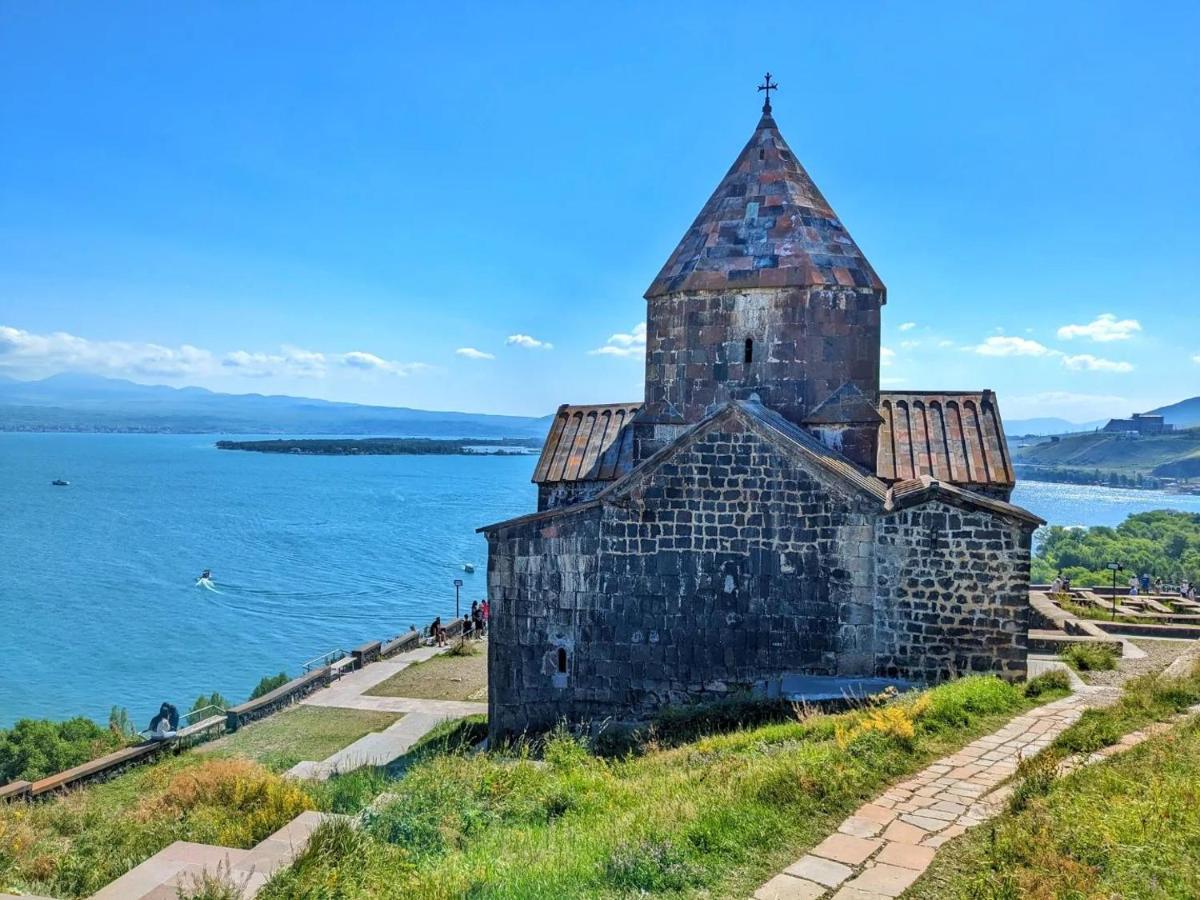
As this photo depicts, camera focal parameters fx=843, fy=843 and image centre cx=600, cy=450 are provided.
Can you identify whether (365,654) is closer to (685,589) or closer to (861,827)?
(685,589)

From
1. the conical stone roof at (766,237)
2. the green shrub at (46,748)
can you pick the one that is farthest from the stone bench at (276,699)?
the conical stone roof at (766,237)

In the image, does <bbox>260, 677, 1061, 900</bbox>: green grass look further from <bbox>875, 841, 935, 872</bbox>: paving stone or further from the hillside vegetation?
the hillside vegetation

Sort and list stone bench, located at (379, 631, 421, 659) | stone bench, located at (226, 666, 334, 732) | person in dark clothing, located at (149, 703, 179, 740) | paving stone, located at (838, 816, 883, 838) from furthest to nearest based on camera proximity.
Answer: stone bench, located at (379, 631, 421, 659) → stone bench, located at (226, 666, 334, 732) → person in dark clothing, located at (149, 703, 179, 740) → paving stone, located at (838, 816, 883, 838)

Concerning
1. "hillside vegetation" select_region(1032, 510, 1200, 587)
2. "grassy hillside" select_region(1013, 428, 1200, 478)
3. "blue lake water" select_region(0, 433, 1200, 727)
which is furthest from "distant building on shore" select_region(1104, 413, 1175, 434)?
"hillside vegetation" select_region(1032, 510, 1200, 587)

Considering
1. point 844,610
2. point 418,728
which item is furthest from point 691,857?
point 418,728

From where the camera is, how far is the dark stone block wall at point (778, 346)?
33.8ft

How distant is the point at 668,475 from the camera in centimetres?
933

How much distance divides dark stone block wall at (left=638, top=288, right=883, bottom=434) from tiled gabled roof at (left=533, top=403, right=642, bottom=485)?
1.44m

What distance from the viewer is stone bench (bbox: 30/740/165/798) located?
10.9 metres

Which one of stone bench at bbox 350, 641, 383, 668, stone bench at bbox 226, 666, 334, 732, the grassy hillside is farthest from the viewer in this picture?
the grassy hillside

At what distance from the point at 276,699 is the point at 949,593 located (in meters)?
11.3

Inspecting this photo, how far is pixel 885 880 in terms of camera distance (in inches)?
162

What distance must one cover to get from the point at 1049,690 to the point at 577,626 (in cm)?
483

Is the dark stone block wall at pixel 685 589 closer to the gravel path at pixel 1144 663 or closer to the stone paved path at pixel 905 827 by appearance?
the stone paved path at pixel 905 827
